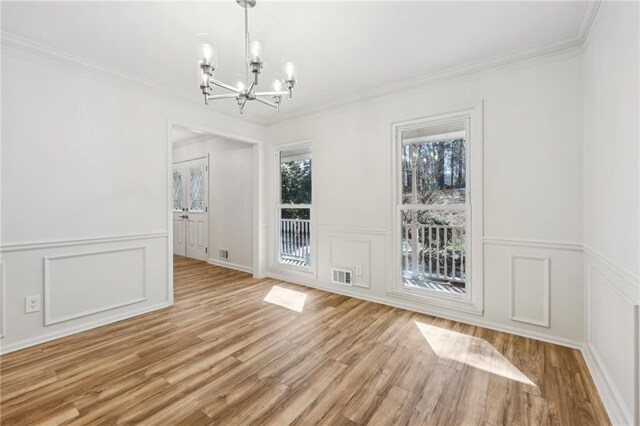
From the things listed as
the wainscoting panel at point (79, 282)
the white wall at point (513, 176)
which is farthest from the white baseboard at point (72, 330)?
the white wall at point (513, 176)

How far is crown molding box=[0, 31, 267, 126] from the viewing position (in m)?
2.29

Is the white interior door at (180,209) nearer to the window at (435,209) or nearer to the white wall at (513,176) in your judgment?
the white wall at (513,176)

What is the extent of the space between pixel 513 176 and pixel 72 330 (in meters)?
4.33

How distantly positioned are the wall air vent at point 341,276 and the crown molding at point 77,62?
286cm

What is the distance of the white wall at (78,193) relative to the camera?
7.71ft

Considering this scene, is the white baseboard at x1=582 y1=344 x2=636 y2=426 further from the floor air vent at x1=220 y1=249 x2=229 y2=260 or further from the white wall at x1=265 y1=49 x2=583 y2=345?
the floor air vent at x1=220 y1=249 x2=229 y2=260

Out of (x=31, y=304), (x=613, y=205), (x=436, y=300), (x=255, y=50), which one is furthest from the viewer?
(x=436, y=300)

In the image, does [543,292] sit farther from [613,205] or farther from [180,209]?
[180,209]

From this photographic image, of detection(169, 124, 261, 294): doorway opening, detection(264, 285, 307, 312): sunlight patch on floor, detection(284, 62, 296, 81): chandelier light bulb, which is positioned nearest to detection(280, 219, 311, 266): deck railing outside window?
detection(169, 124, 261, 294): doorway opening

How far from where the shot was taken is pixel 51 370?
2.04 m

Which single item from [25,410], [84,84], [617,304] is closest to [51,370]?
[25,410]

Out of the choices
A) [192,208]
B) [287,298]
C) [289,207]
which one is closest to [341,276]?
[287,298]

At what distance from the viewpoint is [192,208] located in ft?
20.6

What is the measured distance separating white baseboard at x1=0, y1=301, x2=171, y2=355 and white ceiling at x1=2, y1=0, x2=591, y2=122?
2500mm
